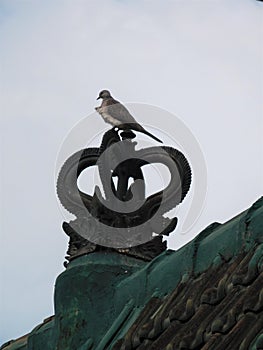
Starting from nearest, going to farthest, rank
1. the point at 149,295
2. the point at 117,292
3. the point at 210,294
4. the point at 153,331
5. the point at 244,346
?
the point at 244,346
the point at 210,294
the point at 153,331
the point at 149,295
the point at 117,292

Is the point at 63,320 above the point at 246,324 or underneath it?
above

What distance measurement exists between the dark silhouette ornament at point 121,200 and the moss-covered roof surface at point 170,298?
0.67 feet

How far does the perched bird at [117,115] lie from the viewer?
40.6 feet

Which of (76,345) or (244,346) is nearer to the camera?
(244,346)

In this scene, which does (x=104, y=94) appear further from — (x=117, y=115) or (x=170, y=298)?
(x=170, y=298)

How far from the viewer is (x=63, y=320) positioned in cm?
1181

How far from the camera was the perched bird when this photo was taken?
1238 centimetres

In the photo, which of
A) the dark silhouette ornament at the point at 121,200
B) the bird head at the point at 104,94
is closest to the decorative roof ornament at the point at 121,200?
the dark silhouette ornament at the point at 121,200

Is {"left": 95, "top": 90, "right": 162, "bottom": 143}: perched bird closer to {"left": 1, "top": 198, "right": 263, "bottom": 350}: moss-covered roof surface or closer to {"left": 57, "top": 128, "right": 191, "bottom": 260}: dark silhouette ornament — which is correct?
{"left": 57, "top": 128, "right": 191, "bottom": 260}: dark silhouette ornament

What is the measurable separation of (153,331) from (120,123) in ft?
10.1

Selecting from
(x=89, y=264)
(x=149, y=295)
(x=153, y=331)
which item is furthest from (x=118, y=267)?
(x=153, y=331)

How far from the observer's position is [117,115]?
12.5m

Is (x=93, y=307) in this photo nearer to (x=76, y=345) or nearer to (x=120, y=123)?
(x=76, y=345)

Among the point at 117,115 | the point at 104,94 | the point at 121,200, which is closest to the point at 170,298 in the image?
the point at 121,200
